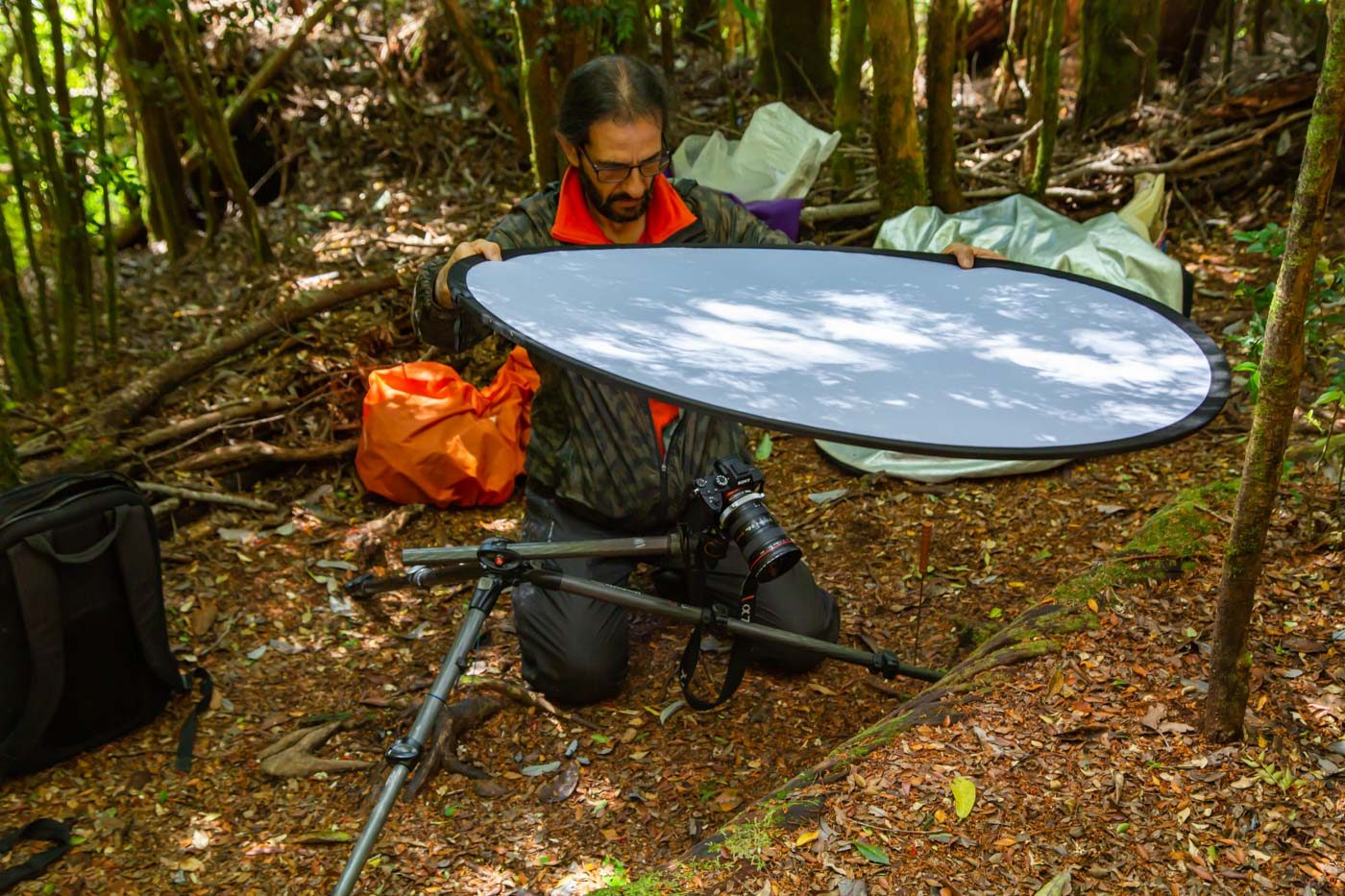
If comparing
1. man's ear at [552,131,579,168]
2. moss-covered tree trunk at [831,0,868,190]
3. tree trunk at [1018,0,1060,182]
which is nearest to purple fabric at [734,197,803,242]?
moss-covered tree trunk at [831,0,868,190]

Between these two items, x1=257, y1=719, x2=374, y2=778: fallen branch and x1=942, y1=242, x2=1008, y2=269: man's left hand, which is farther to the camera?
x1=257, y1=719, x2=374, y2=778: fallen branch

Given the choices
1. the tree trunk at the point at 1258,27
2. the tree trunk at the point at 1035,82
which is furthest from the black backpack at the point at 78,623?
the tree trunk at the point at 1258,27

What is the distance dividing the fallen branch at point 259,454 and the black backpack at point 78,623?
0.96m

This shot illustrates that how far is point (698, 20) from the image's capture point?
6.93 meters

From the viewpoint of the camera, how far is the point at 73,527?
88.8 inches

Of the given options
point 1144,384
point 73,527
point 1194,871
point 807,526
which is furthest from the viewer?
point 807,526

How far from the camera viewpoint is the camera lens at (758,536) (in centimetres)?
172

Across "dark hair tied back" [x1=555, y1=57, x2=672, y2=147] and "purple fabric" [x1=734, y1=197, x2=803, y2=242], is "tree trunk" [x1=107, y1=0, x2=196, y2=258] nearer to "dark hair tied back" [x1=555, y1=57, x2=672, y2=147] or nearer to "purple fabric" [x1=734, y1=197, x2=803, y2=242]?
"purple fabric" [x1=734, y1=197, x2=803, y2=242]

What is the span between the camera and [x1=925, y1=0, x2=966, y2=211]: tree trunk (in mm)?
3762

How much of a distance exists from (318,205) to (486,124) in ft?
3.61

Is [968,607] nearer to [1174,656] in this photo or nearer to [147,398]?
[1174,656]

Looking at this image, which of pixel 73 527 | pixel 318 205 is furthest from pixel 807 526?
pixel 318 205

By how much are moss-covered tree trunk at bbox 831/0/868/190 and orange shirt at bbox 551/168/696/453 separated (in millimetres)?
2447

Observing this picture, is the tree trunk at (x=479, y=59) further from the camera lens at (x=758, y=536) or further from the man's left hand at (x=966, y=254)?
the camera lens at (x=758, y=536)
